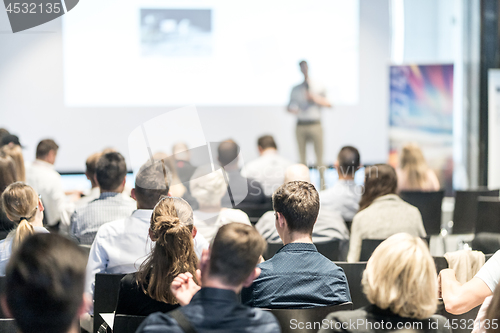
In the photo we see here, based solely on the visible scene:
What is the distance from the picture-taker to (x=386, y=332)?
1.42 m

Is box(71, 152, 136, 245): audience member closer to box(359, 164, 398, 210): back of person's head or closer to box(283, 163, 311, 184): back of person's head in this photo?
box(283, 163, 311, 184): back of person's head

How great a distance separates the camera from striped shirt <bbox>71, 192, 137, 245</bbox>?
313cm

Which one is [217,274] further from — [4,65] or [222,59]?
[4,65]

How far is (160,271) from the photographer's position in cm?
183

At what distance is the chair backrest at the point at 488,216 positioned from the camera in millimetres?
3810

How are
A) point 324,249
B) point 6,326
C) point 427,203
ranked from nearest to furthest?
1. point 6,326
2. point 324,249
3. point 427,203

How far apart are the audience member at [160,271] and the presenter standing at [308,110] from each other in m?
5.14

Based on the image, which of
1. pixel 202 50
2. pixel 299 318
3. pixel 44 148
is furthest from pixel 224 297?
pixel 202 50

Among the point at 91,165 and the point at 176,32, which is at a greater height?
the point at 176,32

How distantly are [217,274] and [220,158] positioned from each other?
3.50m

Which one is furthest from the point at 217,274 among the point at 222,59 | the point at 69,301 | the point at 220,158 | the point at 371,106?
the point at 371,106

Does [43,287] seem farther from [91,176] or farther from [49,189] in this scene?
[49,189]

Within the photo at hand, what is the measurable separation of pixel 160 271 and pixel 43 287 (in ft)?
2.30

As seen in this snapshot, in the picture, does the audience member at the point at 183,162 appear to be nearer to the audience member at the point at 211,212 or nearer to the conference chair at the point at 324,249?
the audience member at the point at 211,212
